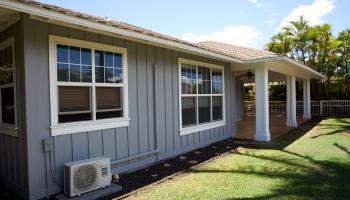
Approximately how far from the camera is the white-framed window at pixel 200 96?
25.8 ft

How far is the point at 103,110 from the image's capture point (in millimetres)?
5477

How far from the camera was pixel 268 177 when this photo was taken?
5.34 meters

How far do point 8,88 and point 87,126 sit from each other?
1.54 metres

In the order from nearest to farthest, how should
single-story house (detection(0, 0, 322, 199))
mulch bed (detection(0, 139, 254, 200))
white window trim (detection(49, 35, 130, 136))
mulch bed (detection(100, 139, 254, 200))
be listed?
single-story house (detection(0, 0, 322, 199)) < white window trim (detection(49, 35, 130, 136)) < mulch bed (detection(0, 139, 254, 200)) < mulch bed (detection(100, 139, 254, 200))

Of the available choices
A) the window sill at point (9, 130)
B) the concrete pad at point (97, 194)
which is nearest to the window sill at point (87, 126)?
the window sill at point (9, 130)

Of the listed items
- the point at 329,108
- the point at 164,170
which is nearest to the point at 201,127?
the point at 164,170

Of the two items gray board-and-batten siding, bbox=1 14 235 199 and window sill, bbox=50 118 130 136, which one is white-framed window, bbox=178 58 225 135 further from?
window sill, bbox=50 118 130 136

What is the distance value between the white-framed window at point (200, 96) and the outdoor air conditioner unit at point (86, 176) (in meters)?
3.15

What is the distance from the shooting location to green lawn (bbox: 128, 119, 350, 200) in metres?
4.46

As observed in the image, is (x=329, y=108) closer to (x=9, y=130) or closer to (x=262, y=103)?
(x=262, y=103)

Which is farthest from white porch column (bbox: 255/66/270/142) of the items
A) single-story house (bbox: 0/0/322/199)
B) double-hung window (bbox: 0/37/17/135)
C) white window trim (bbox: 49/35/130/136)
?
double-hung window (bbox: 0/37/17/135)

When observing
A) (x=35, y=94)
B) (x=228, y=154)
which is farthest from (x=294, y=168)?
(x=35, y=94)

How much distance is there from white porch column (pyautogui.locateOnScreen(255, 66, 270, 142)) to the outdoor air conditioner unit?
632 cm

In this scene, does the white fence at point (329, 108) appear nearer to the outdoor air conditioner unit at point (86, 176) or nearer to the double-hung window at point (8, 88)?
the outdoor air conditioner unit at point (86, 176)
